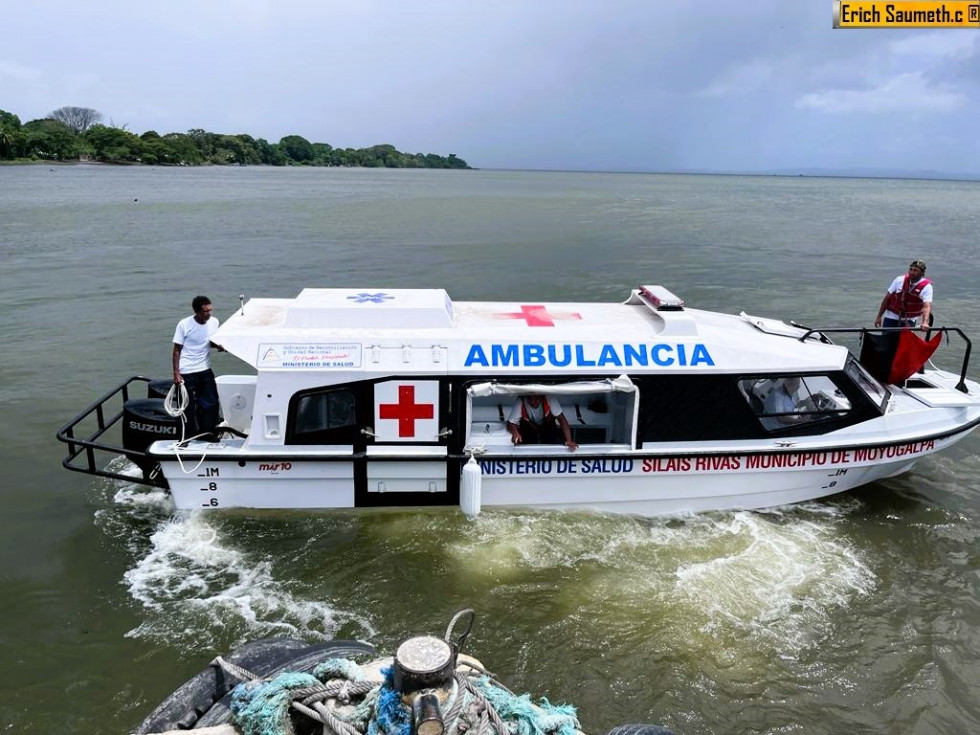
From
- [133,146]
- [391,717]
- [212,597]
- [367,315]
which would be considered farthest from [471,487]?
[133,146]

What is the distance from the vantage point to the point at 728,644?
6316 millimetres

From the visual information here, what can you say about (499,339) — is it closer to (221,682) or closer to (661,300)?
(661,300)

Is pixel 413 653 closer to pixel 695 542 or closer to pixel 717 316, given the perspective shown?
pixel 695 542

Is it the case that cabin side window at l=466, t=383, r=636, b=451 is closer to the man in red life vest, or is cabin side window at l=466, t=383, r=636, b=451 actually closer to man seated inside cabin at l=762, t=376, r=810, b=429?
man seated inside cabin at l=762, t=376, r=810, b=429

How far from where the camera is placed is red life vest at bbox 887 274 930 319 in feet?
30.8

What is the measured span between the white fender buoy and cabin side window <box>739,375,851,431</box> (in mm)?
3131

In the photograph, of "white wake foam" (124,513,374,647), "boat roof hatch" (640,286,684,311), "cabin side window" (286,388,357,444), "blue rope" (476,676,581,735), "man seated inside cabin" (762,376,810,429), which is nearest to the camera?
"blue rope" (476,676,581,735)

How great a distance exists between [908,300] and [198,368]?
29.9ft

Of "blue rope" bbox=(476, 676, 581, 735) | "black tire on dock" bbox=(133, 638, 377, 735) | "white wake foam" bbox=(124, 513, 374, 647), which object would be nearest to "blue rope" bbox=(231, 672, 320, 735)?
"black tire on dock" bbox=(133, 638, 377, 735)

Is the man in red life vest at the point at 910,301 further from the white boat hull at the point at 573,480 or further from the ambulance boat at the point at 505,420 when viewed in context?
the white boat hull at the point at 573,480

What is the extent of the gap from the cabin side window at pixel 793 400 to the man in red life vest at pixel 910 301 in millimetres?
2018

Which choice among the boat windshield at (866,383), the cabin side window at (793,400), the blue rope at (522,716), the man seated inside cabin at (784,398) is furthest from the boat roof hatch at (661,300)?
the blue rope at (522,716)

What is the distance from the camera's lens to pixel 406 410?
24.5 ft

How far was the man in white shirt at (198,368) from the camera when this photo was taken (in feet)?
24.8
